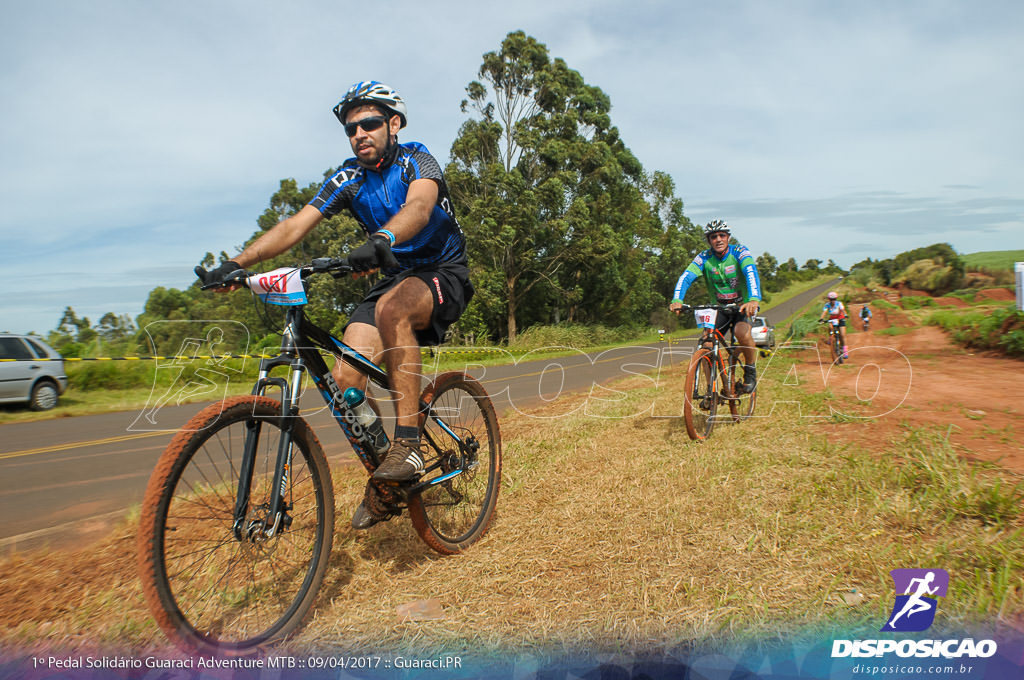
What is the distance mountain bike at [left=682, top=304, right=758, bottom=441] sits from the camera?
213 inches

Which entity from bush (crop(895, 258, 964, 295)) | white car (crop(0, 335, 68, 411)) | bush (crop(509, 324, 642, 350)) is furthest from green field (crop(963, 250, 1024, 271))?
white car (crop(0, 335, 68, 411))

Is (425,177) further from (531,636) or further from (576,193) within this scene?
(576,193)

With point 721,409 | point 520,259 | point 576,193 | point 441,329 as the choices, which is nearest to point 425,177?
point 441,329

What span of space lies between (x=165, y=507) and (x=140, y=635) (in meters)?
0.72

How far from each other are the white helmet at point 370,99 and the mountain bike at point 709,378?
11.4 ft

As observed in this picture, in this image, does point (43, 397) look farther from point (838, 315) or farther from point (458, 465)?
point (838, 315)

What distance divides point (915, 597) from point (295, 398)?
8.72ft

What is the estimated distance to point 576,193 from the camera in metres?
32.6

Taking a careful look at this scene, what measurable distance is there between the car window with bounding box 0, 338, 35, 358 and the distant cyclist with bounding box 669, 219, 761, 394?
1163cm

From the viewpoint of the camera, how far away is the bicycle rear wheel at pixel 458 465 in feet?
10.4

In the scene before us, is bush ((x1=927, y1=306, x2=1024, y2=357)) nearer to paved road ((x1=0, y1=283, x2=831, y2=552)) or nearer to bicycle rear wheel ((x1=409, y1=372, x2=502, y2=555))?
paved road ((x1=0, y1=283, x2=831, y2=552))

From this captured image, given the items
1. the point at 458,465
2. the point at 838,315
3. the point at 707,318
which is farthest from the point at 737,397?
the point at 838,315

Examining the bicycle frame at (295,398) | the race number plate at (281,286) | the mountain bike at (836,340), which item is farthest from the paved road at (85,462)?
the mountain bike at (836,340)

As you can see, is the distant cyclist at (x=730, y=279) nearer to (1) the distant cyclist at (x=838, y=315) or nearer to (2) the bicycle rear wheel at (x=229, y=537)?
(2) the bicycle rear wheel at (x=229, y=537)
